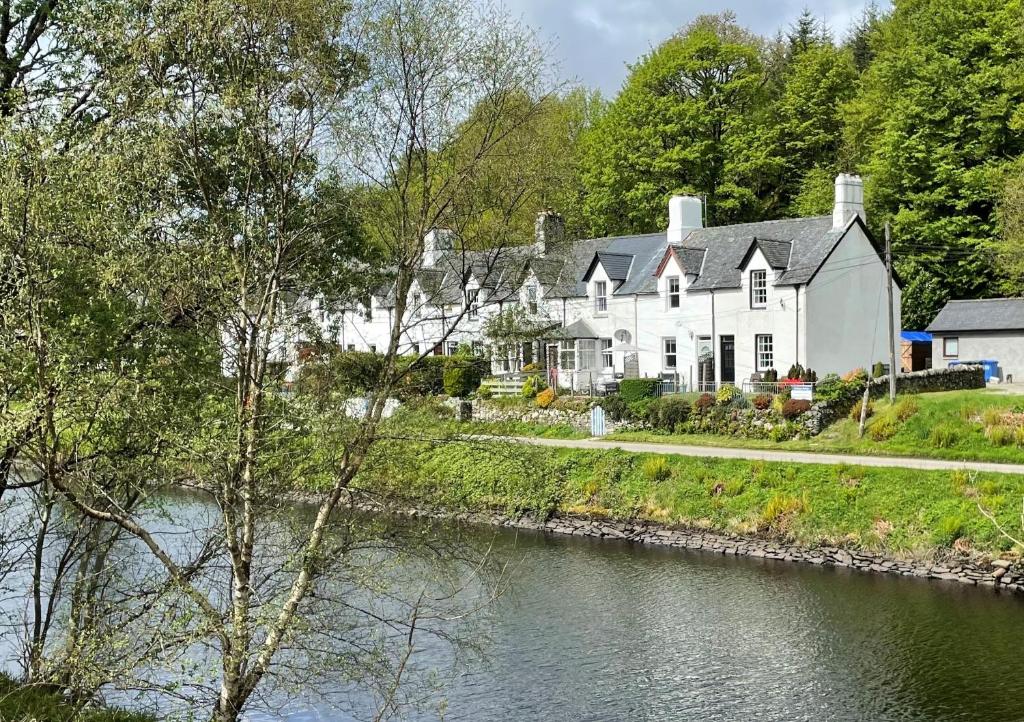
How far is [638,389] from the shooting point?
1407 inches

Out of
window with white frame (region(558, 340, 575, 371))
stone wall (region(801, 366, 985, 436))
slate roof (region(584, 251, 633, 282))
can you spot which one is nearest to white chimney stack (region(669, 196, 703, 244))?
slate roof (region(584, 251, 633, 282))

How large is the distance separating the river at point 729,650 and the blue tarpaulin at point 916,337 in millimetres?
24206

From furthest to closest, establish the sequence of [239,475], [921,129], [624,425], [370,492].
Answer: [921,129] < [624,425] < [370,492] < [239,475]

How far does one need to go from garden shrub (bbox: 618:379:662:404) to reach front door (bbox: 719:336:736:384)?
10.8 ft

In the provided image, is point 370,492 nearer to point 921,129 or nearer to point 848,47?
point 921,129

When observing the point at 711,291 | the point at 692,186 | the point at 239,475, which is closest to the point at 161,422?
the point at 239,475

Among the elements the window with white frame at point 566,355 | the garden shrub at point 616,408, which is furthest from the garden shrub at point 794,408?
the window with white frame at point 566,355

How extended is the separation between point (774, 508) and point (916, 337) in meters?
23.1

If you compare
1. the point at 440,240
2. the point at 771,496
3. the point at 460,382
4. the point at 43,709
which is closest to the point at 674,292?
the point at 460,382

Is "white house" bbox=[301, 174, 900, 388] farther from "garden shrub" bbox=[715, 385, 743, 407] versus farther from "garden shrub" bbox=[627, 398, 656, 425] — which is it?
"garden shrub" bbox=[627, 398, 656, 425]

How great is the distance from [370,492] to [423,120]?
15.8ft

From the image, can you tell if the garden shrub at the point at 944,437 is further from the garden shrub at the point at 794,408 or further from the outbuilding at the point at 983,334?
the outbuilding at the point at 983,334

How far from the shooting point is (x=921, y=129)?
42.8 m

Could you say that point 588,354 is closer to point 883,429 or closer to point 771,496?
point 883,429
